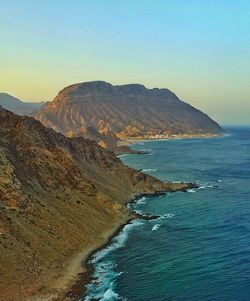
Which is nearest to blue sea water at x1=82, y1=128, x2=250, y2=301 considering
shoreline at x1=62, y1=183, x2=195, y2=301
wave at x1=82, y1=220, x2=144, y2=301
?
wave at x1=82, y1=220, x2=144, y2=301

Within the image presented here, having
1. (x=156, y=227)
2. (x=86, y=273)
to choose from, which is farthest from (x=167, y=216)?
(x=86, y=273)

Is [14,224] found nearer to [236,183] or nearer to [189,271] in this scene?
[189,271]

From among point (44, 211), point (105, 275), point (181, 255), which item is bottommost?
point (105, 275)

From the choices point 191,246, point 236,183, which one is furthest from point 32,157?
point 236,183

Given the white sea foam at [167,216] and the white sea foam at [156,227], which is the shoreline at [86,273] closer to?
the white sea foam at [167,216]

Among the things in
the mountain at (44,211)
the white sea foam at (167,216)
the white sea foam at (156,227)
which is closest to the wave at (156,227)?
the white sea foam at (156,227)

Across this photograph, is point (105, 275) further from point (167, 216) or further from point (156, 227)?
point (167, 216)
